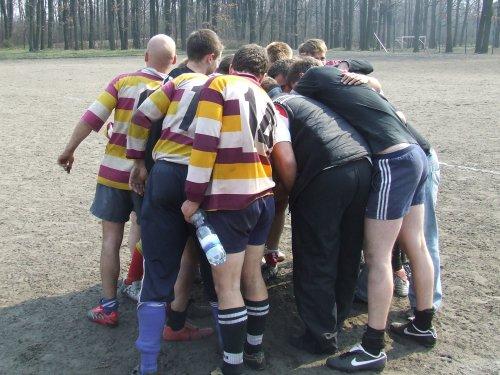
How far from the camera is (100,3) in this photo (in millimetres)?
70250

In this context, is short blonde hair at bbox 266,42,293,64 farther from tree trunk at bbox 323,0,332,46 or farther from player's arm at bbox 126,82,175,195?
tree trunk at bbox 323,0,332,46

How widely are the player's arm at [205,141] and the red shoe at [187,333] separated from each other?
1.26m

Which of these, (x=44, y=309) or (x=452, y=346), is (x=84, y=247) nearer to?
(x=44, y=309)

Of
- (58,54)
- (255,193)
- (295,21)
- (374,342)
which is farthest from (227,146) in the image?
(295,21)

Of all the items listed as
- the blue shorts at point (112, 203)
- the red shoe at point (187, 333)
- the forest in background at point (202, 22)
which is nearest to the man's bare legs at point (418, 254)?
the red shoe at point (187, 333)

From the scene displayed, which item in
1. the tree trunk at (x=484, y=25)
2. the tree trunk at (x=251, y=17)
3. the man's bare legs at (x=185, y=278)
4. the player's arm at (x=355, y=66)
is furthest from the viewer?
the tree trunk at (x=251, y=17)

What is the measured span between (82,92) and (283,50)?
14.6 metres

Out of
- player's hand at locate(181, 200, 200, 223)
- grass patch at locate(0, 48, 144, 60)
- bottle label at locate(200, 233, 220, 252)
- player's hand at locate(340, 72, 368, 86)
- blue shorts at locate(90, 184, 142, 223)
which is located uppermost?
player's hand at locate(340, 72, 368, 86)

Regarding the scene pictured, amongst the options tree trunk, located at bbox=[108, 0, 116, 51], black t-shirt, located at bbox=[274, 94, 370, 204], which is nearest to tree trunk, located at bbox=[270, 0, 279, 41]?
tree trunk, located at bbox=[108, 0, 116, 51]

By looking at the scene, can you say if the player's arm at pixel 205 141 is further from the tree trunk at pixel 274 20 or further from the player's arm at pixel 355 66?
the tree trunk at pixel 274 20

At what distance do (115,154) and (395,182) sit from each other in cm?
188

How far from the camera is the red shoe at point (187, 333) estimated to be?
13.0 feet

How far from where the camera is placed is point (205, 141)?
310 cm

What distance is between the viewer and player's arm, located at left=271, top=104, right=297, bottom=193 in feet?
11.6
